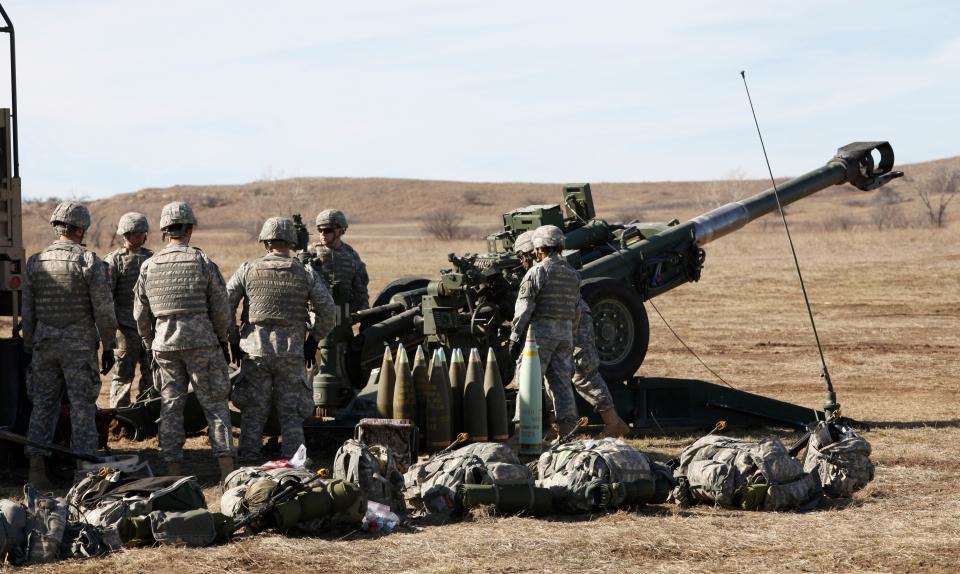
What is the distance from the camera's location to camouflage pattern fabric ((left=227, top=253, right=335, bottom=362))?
8930 mm

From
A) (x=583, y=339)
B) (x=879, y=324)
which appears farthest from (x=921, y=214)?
(x=583, y=339)

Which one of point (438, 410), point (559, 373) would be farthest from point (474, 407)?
point (559, 373)

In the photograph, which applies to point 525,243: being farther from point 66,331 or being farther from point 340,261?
point 66,331

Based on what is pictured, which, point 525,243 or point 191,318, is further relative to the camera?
point 525,243

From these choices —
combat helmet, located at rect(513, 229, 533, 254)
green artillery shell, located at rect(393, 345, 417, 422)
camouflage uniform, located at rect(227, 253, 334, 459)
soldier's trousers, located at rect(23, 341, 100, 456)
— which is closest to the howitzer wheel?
combat helmet, located at rect(513, 229, 533, 254)

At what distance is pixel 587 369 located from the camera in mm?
10266

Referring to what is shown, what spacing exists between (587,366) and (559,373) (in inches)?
16.2

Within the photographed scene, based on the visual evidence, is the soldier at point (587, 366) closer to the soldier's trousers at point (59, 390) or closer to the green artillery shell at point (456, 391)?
the green artillery shell at point (456, 391)

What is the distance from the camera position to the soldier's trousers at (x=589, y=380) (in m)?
10.3

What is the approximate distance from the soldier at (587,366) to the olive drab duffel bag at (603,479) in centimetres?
245

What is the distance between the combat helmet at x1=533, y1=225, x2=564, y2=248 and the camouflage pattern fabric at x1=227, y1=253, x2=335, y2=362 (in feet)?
5.62

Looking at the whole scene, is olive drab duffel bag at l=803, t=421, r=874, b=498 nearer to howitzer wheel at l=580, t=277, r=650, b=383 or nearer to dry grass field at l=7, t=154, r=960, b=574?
dry grass field at l=7, t=154, r=960, b=574

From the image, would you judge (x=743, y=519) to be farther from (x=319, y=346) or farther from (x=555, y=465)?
(x=319, y=346)

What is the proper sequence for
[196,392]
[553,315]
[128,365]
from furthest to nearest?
[128,365]
[553,315]
[196,392]
